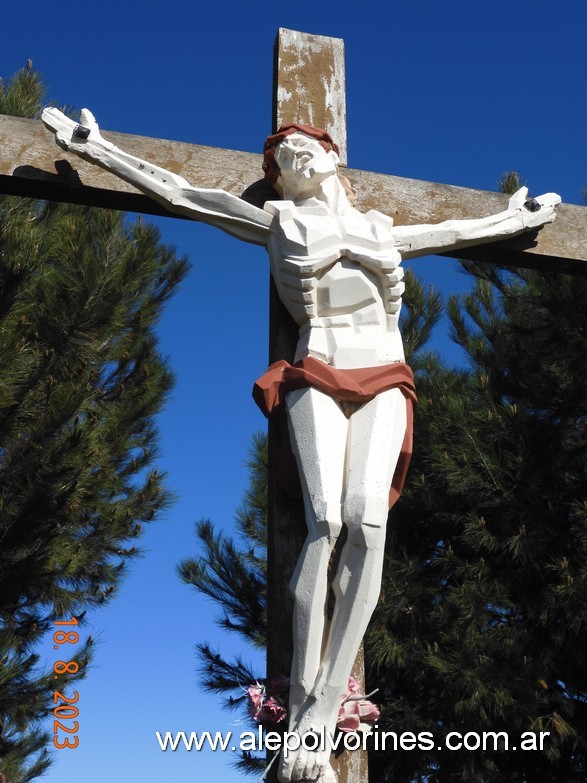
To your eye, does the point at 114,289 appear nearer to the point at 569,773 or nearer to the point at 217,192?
the point at 217,192

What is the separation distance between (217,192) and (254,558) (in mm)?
5312

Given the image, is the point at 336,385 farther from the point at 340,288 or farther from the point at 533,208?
the point at 533,208

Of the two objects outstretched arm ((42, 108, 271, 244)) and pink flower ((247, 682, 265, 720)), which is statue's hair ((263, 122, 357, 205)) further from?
pink flower ((247, 682, 265, 720))

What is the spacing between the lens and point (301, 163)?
4.09m

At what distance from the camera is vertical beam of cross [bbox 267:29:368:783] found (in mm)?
3404

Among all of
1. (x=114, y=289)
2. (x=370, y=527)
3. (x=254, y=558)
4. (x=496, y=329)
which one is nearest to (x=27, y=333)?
(x=114, y=289)

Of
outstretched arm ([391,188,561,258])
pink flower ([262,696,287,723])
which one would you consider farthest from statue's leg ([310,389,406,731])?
outstretched arm ([391,188,561,258])

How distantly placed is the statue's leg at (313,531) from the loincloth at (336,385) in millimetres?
43

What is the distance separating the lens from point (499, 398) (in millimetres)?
9078

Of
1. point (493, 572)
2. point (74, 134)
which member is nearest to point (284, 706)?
point (74, 134)

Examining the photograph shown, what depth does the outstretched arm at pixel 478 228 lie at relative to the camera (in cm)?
410

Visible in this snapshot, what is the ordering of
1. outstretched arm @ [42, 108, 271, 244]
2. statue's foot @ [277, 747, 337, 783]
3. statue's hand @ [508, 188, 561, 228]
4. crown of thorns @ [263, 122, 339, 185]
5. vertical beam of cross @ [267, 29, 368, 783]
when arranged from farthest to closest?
statue's hand @ [508, 188, 561, 228]
crown of thorns @ [263, 122, 339, 185]
outstretched arm @ [42, 108, 271, 244]
vertical beam of cross @ [267, 29, 368, 783]
statue's foot @ [277, 747, 337, 783]

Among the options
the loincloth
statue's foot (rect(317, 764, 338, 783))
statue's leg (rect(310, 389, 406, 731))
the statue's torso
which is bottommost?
statue's foot (rect(317, 764, 338, 783))

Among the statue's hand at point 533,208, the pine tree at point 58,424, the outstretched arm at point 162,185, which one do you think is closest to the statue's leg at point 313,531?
the outstretched arm at point 162,185
